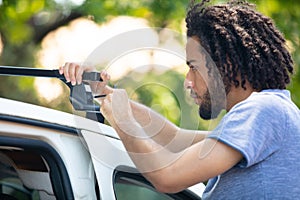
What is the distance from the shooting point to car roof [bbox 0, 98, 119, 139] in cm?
238

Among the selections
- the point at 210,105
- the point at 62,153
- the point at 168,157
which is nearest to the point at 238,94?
the point at 210,105

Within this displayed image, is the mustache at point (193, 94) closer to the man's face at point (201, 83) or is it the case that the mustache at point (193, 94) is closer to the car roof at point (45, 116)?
the man's face at point (201, 83)

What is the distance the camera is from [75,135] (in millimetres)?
2557

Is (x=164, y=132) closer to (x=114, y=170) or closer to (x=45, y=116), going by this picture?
(x=114, y=170)

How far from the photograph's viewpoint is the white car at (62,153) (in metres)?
2.39

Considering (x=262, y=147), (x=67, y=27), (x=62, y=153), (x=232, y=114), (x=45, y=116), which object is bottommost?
(x=262, y=147)

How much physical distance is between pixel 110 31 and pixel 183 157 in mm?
7155

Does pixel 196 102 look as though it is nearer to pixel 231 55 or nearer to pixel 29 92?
pixel 231 55

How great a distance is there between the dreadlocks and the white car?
445mm

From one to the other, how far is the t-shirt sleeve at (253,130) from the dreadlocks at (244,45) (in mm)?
191

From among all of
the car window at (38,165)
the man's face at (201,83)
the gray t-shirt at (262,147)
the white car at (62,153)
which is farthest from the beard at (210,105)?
the car window at (38,165)

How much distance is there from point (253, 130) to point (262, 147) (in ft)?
0.20

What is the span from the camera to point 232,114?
2.49m

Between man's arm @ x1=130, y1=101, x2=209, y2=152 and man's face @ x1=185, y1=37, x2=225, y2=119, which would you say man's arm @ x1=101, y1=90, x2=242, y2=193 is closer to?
man's face @ x1=185, y1=37, x2=225, y2=119
